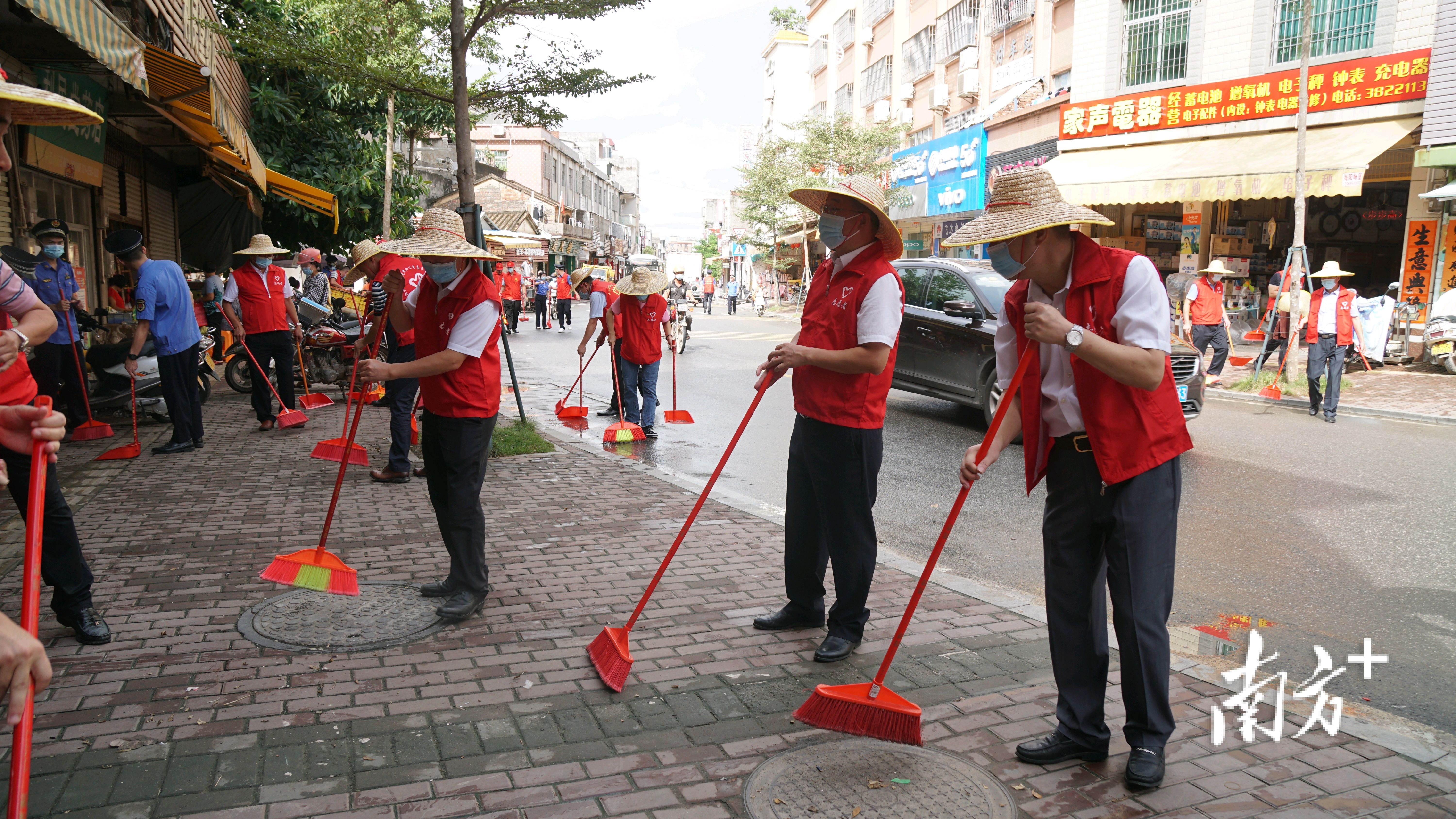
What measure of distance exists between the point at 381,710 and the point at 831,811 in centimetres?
164

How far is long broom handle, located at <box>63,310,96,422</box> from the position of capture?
26.8ft

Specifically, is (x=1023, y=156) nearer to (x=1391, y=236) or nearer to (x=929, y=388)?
(x=1391, y=236)

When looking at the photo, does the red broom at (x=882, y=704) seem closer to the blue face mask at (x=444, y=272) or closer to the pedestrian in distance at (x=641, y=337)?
the blue face mask at (x=444, y=272)

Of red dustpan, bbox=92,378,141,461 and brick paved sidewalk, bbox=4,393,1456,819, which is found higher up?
red dustpan, bbox=92,378,141,461

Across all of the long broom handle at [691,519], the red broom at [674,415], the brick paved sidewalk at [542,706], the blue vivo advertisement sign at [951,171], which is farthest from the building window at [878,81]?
the long broom handle at [691,519]

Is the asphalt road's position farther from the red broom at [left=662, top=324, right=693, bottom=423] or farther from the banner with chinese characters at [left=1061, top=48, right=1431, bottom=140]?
the banner with chinese characters at [left=1061, top=48, right=1431, bottom=140]

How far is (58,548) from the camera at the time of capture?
3.90 metres

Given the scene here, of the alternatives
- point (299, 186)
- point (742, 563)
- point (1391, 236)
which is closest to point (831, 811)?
point (742, 563)

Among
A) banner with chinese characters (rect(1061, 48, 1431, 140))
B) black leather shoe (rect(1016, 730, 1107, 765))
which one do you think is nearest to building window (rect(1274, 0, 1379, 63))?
banner with chinese characters (rect(1061, 48, 1431, 140))

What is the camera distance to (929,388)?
34.2ft

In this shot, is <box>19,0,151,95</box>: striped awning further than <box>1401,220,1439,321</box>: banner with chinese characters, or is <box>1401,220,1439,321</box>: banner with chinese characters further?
<box>1401,220,1439,321</box>: banner with chinese characters

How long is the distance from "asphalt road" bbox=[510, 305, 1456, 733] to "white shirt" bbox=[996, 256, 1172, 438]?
1.84 meters

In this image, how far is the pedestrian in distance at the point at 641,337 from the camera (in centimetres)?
921

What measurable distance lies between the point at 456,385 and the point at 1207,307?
11.9 metres
